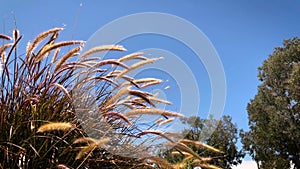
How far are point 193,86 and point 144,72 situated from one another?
433 mm

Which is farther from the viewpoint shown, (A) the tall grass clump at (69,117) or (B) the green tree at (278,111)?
(B) the green tree at (278,111)

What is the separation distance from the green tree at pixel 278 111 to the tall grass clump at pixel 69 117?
16237 mm

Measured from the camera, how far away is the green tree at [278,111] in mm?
18094

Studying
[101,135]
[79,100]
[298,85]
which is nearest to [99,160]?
[101,135]

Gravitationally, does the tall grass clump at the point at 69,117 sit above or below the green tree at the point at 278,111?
below

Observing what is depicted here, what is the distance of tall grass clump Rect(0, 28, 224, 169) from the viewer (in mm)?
2373

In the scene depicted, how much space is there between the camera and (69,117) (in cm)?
267

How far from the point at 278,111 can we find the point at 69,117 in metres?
17.1

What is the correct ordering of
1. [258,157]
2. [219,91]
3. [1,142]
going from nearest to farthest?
1. [1,142]
2. [219,91]
3. [258,157]

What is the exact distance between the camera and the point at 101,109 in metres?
2.66

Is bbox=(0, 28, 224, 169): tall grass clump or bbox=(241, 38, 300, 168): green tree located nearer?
bbox=(0, 28, 224, 169): tall grass clump

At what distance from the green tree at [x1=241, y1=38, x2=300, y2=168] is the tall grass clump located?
53.3 ft

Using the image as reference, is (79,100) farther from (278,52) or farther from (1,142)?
(278,52)

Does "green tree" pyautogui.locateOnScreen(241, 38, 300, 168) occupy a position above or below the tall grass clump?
above
